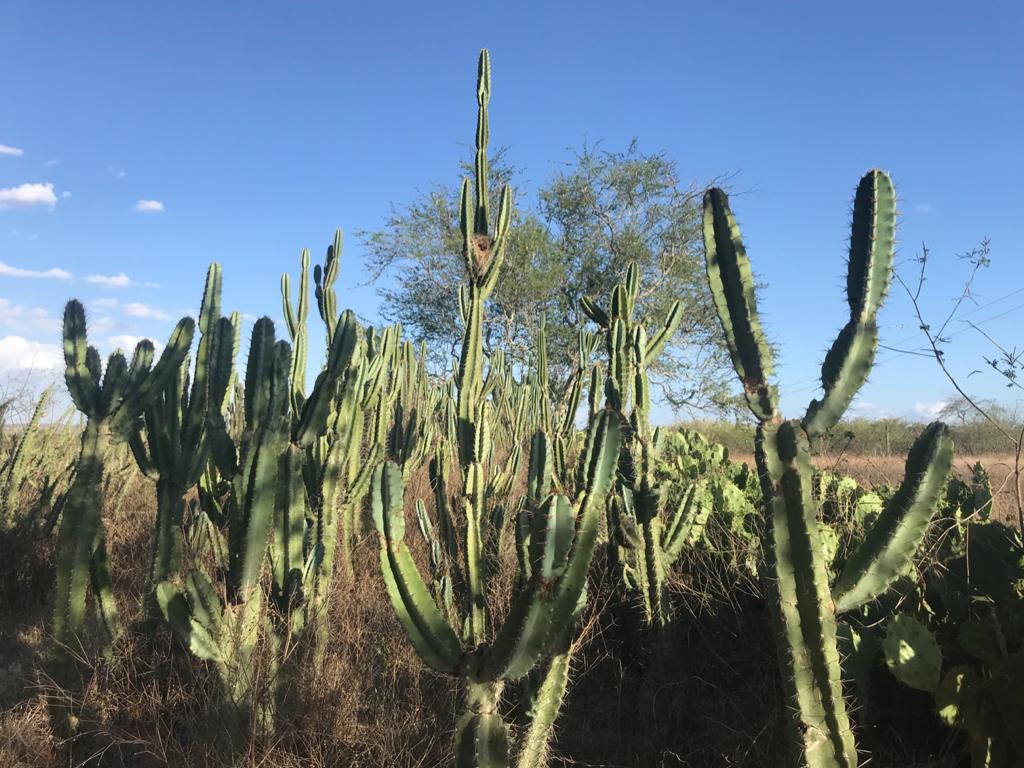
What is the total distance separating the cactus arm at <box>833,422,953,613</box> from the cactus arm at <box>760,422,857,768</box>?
0.14 metres

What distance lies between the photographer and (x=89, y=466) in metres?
2.68

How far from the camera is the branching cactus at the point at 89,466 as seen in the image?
2674mm

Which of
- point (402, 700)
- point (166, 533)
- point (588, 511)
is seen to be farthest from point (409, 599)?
point (166, 533)

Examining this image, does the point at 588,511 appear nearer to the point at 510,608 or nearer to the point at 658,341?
the point at 510,608

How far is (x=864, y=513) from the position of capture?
3635 millimetres

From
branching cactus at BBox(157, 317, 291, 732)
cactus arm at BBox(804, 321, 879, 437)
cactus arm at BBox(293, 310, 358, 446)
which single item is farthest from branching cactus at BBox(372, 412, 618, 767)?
cactus arm at BBox(293, 310, 358, 446)

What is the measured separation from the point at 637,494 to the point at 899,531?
157 centimetres

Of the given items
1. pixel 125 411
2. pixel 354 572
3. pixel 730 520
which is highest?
pixel 125 411

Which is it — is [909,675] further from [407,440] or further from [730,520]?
[407,440]

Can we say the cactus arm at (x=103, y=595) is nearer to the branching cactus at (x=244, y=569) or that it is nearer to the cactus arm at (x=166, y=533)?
the cactus arm at (x=166, y=533)

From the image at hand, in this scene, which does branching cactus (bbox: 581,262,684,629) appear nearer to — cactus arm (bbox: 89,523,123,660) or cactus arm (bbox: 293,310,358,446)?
cactus arm (bbox: 293,310,358,446)

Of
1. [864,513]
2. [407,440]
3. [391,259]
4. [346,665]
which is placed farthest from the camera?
[391,259]

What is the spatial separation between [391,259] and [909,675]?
17996mm

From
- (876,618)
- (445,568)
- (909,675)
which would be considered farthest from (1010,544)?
(445,568)
